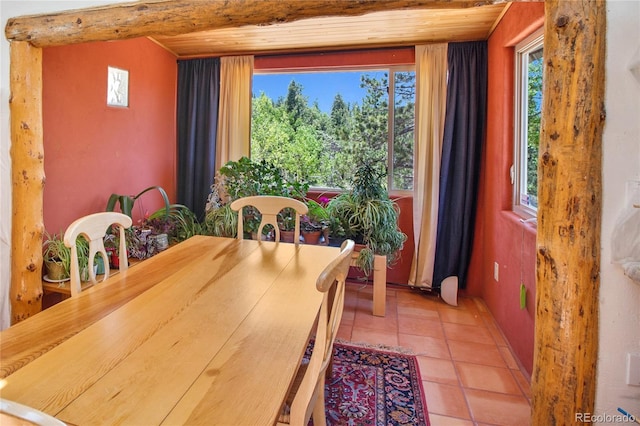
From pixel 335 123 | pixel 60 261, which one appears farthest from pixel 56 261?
pixel 335 123

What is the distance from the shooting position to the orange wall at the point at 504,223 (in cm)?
212

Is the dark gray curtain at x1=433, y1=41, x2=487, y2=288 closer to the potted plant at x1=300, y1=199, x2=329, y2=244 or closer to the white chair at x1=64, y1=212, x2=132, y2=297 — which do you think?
the potted plant at x1=300, y1=199, x2=329, y2=244

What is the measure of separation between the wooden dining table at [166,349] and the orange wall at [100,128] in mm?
1524

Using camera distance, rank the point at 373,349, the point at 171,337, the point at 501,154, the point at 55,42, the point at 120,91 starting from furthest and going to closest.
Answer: the point at 120,91 → the point at 501,154 → the point at 373,349 → the point at 55,42 → the point at 171,337

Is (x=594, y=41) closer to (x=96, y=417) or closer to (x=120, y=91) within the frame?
(x=96, y=417)

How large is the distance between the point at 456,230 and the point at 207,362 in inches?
108

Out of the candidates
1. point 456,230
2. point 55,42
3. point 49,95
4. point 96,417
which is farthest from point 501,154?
point 49,95

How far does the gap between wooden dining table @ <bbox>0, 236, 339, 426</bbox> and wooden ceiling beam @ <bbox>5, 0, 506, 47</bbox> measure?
125cm

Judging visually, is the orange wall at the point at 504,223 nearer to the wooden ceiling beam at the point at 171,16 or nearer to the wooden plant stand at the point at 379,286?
the wooden plant stand at the point at 379,286

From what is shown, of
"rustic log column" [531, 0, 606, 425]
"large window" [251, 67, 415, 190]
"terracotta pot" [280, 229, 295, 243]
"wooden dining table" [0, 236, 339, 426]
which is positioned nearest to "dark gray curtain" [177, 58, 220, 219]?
"large window" [251, 67, 415, 190]

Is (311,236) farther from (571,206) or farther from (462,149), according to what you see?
(571,206)

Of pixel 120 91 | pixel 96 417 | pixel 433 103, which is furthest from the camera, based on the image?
pixel 433 103

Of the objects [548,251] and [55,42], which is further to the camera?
[55,42]

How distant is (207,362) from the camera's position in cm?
91
